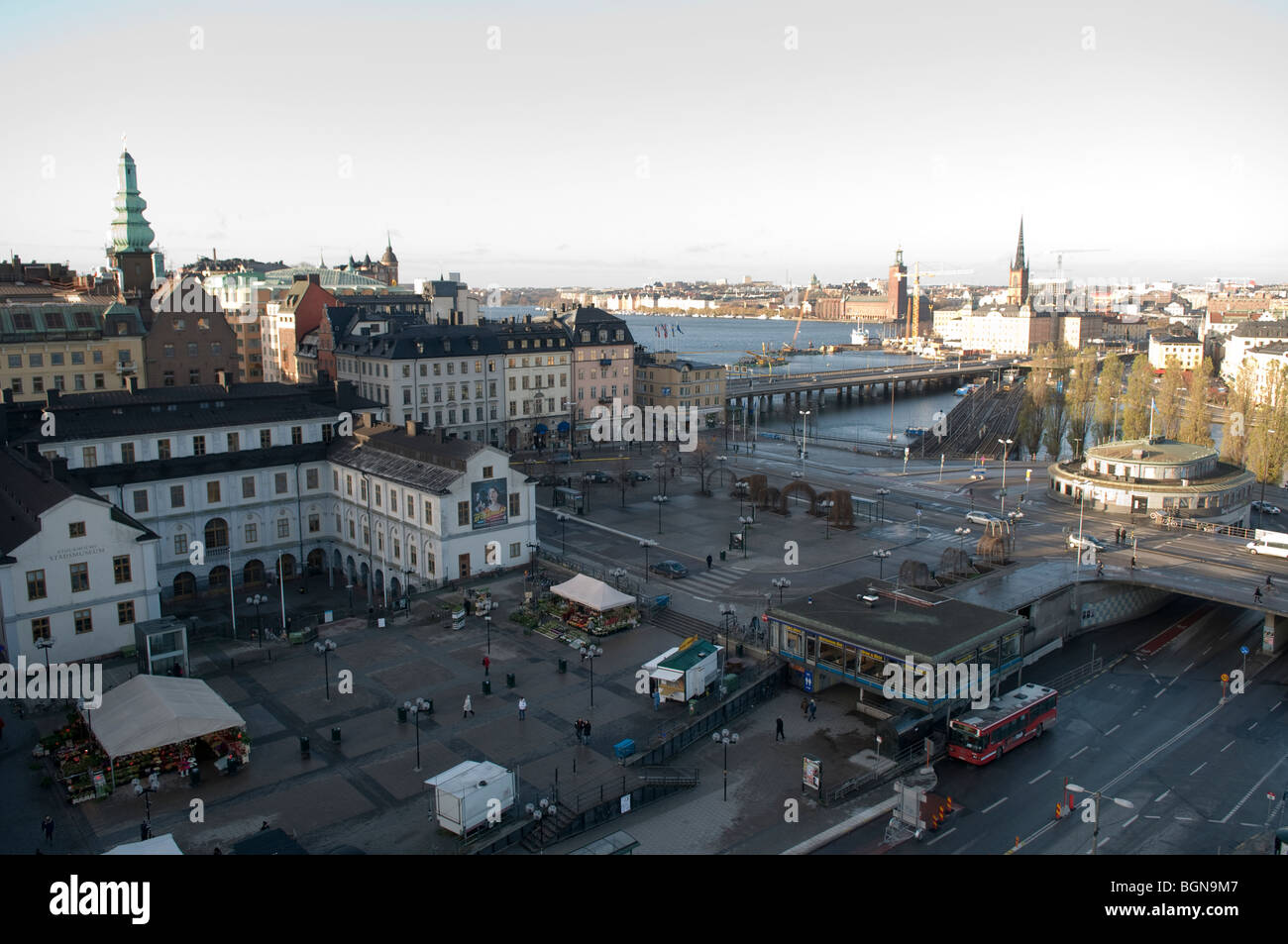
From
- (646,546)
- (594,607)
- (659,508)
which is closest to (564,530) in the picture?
(646,546)

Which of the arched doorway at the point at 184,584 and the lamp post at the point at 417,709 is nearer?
the lamp post at the point at 417,709

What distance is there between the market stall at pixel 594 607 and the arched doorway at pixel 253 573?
1927 cm

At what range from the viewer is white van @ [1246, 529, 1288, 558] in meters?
49.6

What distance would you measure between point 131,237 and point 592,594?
259 feet

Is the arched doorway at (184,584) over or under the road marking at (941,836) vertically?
over

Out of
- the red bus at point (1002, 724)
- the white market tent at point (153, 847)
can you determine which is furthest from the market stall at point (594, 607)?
the white market tent at point (153, 847)

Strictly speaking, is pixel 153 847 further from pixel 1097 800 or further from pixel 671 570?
pixel 671 570

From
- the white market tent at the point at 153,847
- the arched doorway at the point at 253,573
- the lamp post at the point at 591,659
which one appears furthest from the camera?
the arched doorway at the point at 253,573

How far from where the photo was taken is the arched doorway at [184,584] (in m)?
52.2

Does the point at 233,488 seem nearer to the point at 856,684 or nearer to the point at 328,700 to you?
the point at 328,700

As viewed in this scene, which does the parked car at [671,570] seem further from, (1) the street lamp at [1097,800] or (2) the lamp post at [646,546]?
(1) the street lamp at [1097,800]

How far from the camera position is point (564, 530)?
6216 cm
